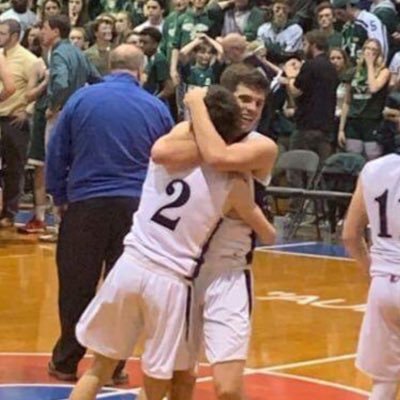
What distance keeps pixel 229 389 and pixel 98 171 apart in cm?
211

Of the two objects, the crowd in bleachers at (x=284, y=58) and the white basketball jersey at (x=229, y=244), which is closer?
the white basketball jersey at (x=229, y=244)

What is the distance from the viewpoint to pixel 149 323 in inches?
220

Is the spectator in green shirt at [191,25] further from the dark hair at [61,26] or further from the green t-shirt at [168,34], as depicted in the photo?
the dark hair at [61,26]

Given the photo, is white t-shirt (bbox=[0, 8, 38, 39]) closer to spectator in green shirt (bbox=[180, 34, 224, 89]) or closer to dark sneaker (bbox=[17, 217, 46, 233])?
spectator in green shirt (bbox=[180, 34, 224, 89])

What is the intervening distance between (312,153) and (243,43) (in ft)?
4.65

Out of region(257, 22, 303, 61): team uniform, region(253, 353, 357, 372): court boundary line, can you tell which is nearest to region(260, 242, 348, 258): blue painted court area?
region(257, 22, 303, 61): team uniform

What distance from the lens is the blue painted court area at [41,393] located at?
7125 millimetres

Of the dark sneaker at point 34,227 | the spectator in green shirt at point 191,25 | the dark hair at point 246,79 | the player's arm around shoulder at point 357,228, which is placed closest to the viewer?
the player's arm around shoulder at point 357,228

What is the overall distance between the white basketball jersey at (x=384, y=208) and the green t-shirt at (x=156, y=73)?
10.3 meters

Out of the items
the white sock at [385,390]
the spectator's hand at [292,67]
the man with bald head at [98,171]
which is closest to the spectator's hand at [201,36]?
the spectator's hand at [292,67]

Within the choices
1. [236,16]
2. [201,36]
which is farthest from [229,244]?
[236,16]

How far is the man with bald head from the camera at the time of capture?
7.26m

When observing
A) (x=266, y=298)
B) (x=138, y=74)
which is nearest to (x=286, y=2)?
(x=266, y=298)

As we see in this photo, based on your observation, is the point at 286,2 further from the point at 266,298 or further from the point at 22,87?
the point at 266,298
